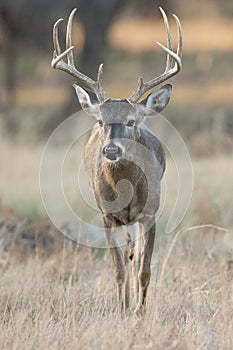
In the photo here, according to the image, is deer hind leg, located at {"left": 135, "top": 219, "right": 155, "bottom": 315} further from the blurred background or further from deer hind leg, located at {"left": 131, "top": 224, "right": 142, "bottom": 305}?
the blurred background

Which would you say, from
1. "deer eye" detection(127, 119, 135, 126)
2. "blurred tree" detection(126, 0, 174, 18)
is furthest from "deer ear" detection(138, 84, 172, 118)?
"blurred tree" detection(126, 0, 174, 18)

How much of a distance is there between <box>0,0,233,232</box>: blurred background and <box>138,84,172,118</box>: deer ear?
4.07 m

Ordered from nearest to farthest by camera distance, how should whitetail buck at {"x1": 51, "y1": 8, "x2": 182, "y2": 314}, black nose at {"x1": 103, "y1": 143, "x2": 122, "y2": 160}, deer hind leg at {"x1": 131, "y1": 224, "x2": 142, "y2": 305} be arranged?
black nose at {"x1": 103, "y1": 143, "x2": 122, "y2": 160}, whitetail buck at {"x1": 51, "y1": 8, "x2": 182, "y2": 314}, deer hind leg at {"x1": 131, "y1": 224, "x2": 142, "y2": 305}

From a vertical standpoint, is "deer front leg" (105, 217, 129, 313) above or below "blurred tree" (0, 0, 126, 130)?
below

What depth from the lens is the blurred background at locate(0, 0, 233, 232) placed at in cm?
1725

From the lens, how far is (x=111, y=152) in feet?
29.4

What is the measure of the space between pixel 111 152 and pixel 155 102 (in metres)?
1.03

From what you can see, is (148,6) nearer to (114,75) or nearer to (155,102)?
(114,75)

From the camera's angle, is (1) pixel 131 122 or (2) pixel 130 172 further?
(2) pixel 130 172

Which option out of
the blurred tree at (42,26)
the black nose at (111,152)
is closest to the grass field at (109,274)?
the black nose at (111,152)

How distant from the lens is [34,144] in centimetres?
2194

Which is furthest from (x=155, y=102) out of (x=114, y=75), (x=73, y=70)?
(x=114, y=75)

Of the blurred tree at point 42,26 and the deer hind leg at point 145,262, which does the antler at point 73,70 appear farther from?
the blurred tree at point 42,26

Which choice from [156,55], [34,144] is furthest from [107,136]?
[156,55]
